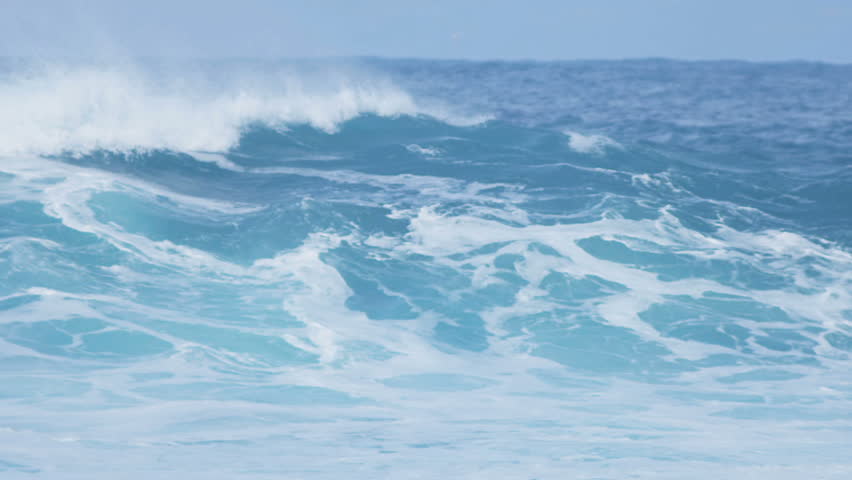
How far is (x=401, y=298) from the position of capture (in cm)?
1009

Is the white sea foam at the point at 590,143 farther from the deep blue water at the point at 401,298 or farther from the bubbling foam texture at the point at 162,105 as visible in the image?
the bubbling foam texture at the point at 162,105

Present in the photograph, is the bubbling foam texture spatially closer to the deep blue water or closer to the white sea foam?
the deep blue water

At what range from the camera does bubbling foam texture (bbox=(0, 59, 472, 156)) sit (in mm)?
15609

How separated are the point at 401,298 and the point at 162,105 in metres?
10.8

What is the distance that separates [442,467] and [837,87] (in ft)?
125

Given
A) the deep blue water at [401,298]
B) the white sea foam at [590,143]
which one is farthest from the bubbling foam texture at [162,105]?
the white sea foam at [590,143]

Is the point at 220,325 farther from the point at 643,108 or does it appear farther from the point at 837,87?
the point at 837,87

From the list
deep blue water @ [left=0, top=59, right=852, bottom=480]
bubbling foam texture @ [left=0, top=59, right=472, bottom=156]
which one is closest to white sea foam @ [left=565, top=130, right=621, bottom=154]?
deep blue water @ [left=0, top=59, right=852, bottom=480]

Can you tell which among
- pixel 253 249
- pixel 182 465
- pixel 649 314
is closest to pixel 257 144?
pixel 253 249

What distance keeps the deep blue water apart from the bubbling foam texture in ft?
0.31

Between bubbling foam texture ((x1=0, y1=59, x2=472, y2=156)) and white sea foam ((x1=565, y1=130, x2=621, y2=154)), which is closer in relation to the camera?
bubbling foam texture ((x1=0, y1=59, x2=472, y2=156))

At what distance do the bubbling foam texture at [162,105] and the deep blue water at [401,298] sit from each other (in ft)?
0.31

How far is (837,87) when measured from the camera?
126 ft

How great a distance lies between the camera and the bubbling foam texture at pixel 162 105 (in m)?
15.6
